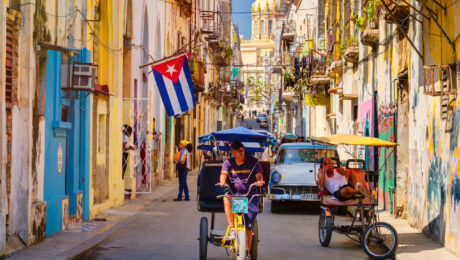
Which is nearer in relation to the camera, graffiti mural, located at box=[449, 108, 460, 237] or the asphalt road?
graffiti mural, located at box=[449, 108, 460, 237]

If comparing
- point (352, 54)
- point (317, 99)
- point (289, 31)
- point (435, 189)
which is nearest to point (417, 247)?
point (435, 189)

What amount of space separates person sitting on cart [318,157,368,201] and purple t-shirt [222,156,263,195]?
2669 mm

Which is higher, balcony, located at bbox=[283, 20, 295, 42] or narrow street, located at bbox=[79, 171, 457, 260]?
balcony, located at bbox=[283, 20, 295, 42]

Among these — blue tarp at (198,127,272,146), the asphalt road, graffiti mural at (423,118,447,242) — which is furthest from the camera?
graffiti mural at (423,118,447,242)

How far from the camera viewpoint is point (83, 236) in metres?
13.2

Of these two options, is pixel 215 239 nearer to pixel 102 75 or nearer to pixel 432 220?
pixel 432 220

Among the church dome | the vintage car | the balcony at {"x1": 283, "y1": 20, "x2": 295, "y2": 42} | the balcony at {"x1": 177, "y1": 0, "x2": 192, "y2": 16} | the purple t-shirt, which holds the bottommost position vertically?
the vintage car

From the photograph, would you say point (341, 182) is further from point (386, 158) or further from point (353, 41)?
point (353, 41)

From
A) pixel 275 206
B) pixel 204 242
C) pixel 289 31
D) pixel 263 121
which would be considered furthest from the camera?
pixel 263 121

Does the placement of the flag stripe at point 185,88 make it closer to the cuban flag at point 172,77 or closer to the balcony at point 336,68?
the cuban flag at point 172,77

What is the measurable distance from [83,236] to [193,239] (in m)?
1.93

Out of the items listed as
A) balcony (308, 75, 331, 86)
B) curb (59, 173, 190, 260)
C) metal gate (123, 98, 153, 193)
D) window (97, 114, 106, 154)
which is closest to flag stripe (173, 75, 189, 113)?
metal gate (123, 98, 153, 193)

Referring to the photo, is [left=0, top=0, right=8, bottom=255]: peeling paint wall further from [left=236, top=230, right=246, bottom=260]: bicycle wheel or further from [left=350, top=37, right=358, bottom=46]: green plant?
[left=350, top=37, right=358, bottom=46]: green plant

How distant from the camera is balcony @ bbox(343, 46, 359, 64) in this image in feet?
77.6
